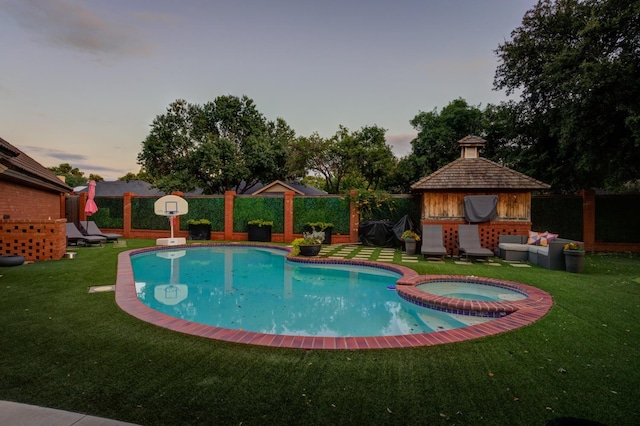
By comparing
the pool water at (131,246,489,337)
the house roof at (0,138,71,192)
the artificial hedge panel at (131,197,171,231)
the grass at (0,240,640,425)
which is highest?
the house roof at (0,138,71,192)

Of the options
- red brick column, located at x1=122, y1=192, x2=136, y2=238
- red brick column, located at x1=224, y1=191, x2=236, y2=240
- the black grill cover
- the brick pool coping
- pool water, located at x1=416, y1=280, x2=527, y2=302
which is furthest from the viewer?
Answer: red brick column, located at x1=122, y1=192, x2=136, y2=238

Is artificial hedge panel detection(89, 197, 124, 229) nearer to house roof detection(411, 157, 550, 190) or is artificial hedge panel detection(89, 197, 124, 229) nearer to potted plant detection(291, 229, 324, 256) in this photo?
potted plant detection(291, 229, 324, 256)

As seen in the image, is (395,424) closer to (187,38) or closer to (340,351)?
(340,351)

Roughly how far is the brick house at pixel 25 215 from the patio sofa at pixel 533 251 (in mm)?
13230

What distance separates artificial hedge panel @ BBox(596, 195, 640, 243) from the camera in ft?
43.9

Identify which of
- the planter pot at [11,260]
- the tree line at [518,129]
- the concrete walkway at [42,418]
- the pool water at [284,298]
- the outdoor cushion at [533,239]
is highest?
the tree line at [518,129]

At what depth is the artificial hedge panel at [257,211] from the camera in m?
17.0

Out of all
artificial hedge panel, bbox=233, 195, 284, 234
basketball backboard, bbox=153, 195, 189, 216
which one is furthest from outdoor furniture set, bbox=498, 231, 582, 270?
basketball backboard, bbox=153, 195, 189, 216

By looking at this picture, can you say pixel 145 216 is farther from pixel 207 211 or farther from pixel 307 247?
pixel 307 247

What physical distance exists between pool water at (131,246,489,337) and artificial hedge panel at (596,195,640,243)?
34.8 feet

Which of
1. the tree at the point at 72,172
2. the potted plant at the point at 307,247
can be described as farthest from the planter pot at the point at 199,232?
the tree at the point at 72,172

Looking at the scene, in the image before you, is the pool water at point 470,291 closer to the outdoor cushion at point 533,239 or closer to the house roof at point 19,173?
the outdoor cushion at point 533,239

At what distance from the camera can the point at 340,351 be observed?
3.55 m

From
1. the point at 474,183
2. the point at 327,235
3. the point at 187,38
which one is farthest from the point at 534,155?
the point at 187,38
